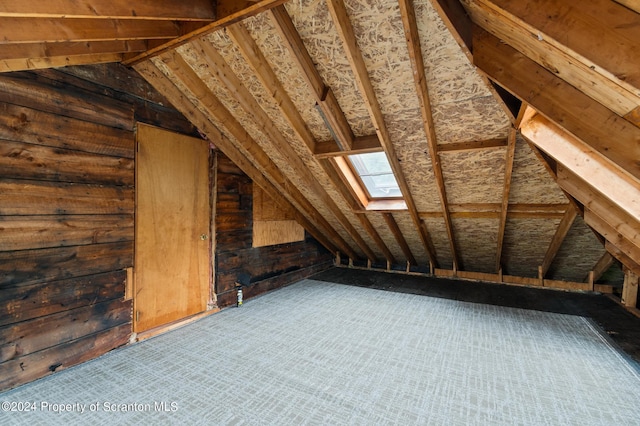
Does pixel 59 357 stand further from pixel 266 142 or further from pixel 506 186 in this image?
pixel 506 186

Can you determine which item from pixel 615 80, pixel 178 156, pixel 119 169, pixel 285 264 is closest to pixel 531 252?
pixel 285 264

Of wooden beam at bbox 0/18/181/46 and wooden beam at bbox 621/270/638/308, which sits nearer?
wooden beam at bbox 0/18/181/46

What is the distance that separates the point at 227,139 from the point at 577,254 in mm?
4724

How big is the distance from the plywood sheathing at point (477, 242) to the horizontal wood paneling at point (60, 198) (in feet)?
12.0

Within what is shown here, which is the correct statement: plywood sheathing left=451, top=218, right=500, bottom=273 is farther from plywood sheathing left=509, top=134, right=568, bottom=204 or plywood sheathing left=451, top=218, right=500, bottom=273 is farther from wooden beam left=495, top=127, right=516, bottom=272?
plywood sheathing left=509, top=134, right=568, bottom=204

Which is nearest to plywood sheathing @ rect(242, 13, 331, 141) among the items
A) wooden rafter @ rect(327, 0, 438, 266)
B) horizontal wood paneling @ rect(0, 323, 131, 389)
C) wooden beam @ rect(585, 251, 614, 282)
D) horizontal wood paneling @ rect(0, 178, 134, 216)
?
wooden rafter @ rect(327, 0, 438, 266)

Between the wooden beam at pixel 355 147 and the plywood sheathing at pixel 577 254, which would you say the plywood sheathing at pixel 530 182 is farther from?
the wooden beam at pixel 355 147

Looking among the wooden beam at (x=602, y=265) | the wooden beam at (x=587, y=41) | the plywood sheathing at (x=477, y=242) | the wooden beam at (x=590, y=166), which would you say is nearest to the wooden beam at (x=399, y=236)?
the plywood sheathing at (x=477, y=242)

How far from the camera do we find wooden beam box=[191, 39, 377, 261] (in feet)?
7.07

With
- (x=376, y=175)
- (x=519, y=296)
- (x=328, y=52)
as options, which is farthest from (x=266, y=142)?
(x=519, y=296)

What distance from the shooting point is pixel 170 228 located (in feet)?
9.34

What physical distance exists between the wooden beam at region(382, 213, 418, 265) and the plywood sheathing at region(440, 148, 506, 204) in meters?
0.87

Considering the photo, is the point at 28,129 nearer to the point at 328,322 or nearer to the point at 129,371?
the point at 129,371

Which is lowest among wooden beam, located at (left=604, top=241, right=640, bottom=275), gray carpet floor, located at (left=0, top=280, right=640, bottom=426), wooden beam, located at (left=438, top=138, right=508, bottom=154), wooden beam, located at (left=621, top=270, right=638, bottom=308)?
gray carpet floor, located at (left=0, top=280, right=640, bottom=426)
